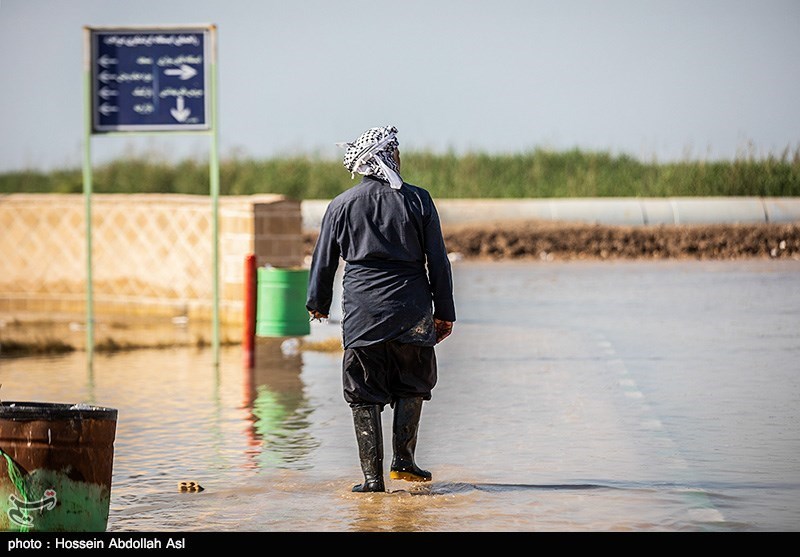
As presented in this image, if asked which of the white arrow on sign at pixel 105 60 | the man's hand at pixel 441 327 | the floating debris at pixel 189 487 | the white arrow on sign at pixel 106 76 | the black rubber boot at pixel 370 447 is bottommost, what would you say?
the floating debris at pixel 189 487

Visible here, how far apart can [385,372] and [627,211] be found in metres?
29.5

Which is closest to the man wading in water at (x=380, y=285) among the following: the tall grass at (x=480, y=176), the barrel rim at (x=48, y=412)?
the barrel rim at (x=48, y=412)

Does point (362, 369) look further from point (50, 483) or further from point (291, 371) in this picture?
point (291, 371)

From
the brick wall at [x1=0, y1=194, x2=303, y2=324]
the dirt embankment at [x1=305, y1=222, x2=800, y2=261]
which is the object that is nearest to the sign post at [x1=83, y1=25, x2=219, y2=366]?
the brick wall at [x1=0, y1=194, x2=303, y2=324]

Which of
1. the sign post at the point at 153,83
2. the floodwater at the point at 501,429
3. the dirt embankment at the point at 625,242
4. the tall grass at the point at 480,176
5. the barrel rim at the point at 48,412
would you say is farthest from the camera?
the tall grass at the point at 480,176

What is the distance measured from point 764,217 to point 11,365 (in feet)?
78.0

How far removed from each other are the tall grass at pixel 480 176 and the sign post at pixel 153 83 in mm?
22699

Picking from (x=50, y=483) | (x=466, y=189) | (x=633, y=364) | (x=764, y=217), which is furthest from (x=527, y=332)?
(x=466, y=189)

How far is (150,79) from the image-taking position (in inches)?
609

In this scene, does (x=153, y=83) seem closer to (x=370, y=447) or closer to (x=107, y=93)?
(x=107, y=93)

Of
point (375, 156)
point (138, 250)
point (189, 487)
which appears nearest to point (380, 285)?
point (375, 156)

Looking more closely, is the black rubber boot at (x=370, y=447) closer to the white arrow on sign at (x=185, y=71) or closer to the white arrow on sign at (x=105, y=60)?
the white arrow on sign at (x=185, y=71)

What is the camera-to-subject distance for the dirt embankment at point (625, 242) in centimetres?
3231

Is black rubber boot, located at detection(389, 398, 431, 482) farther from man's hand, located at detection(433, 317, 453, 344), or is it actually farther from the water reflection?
the water reflection
